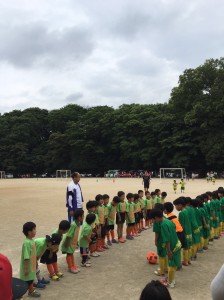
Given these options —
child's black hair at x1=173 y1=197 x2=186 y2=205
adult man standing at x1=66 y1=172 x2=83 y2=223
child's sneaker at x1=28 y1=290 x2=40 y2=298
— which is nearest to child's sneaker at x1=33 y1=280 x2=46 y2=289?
child's sneaker at x1=28 y1=290 x2=40 y2=298

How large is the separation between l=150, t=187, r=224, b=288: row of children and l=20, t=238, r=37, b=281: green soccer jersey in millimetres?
2248

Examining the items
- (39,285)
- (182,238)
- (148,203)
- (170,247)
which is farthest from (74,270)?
(148,203)

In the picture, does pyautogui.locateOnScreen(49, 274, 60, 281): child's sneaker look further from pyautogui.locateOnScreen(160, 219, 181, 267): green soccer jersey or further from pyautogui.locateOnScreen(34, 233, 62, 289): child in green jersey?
pyautogui.locateOnScreen(160, 219, 181, 267): green soccer jersey

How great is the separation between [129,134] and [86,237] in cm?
5486

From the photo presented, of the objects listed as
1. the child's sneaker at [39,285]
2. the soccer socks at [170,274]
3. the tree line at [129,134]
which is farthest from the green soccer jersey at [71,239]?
the tree line at [129,134]

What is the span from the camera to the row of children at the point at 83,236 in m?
5.60

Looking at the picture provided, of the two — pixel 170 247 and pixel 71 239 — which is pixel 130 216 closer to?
pixel 71 239

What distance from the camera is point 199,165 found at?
5403cm

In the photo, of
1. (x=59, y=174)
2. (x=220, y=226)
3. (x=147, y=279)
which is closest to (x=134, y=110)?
(x=59, y=174)

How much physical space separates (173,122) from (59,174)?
87.7 ft

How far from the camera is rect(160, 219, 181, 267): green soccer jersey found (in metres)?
5.89

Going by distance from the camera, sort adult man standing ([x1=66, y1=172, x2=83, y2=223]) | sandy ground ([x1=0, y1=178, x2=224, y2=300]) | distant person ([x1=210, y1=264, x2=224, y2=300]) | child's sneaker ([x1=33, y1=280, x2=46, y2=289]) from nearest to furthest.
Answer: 1. distant person ([x1=210, y1=264, x2=224, y2=300])
2. sandy ground ([x1=0, y1=178, x2=224, y2=300])
3. child's sneaker ([x1=33, y1=280, x2=46, y2=289])
4. adult man standing ([x1=66, y1=172, x2=83, y2=223])

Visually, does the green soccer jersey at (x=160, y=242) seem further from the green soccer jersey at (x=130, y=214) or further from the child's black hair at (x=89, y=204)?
the green soccer jersey at (x=130, y=214)

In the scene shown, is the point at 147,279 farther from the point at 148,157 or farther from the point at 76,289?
the point at 148,157
